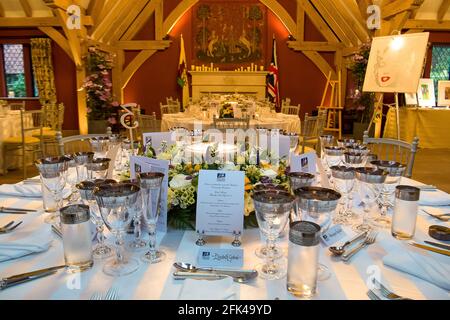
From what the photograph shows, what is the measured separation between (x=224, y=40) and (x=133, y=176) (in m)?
9.54

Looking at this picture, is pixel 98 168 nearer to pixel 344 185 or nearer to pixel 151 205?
pixel 151 205

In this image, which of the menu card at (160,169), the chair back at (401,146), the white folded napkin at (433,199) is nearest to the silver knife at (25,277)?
the menu card at (160,169)

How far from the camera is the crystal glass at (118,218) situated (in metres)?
0.96

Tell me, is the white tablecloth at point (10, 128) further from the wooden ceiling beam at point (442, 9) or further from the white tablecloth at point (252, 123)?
the wooden ceiling beam at point (442, 9)

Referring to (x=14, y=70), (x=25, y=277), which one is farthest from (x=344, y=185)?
(x=14, y=70)

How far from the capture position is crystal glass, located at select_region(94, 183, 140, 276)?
3.15 feet

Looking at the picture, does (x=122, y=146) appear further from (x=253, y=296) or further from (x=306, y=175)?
(x=253, y=296)

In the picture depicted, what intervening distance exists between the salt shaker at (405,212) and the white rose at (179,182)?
0.72 m

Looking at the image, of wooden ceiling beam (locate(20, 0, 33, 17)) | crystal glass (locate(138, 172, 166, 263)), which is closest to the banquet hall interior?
crystal glass (locate(138, 172, 166, 263))

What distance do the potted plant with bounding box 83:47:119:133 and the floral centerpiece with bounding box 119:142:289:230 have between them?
699 centimetres

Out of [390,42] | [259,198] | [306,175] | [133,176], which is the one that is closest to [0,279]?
[133,176]

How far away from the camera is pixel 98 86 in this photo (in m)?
7.98

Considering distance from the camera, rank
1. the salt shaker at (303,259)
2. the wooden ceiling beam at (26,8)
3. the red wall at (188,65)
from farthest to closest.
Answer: the red wall at (188,65)
the wooden ceiling beam at (26,8)
the salt shaker at (303,259)

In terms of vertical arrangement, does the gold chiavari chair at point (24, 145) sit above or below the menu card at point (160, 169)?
below
